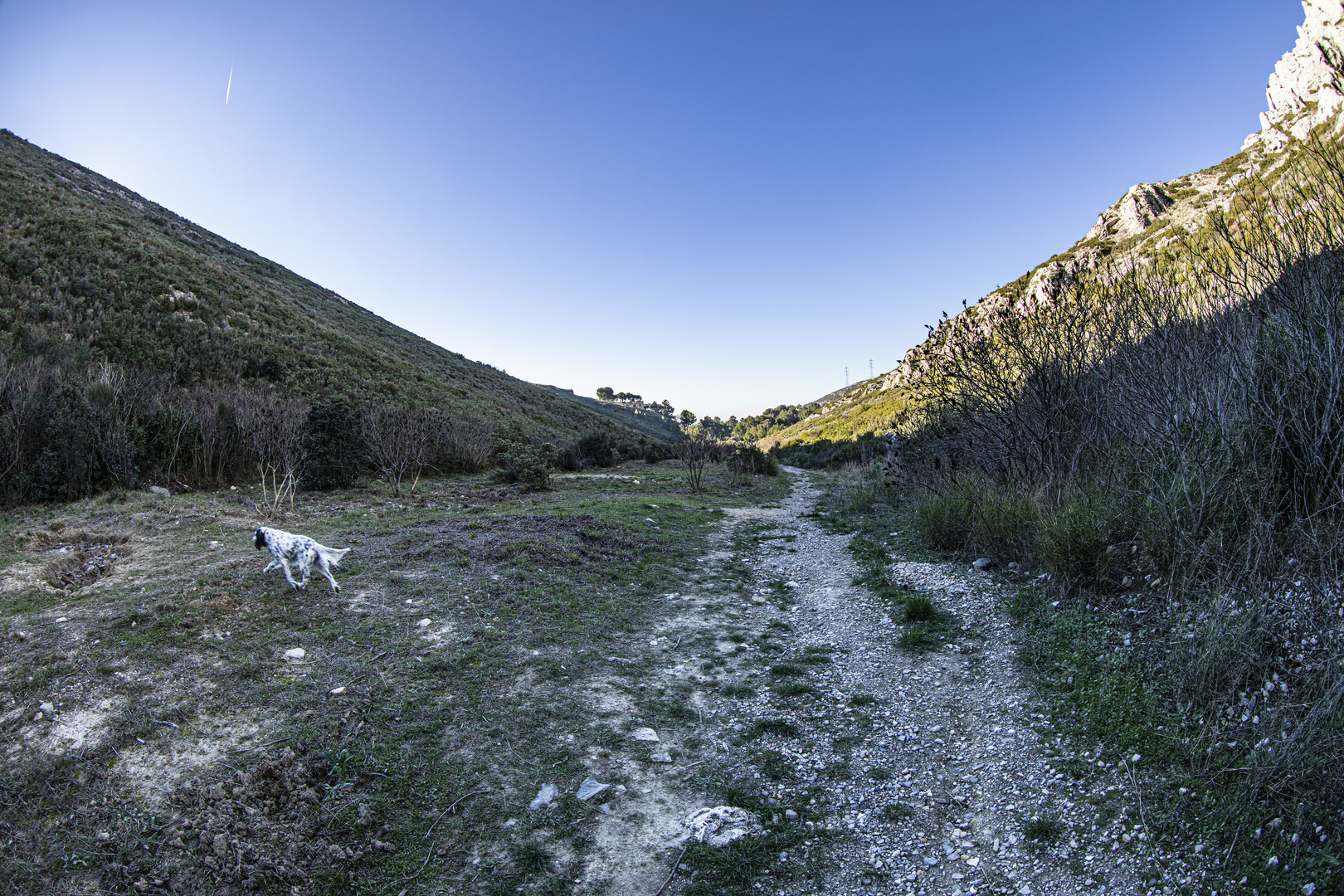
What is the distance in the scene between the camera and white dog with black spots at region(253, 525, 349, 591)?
20.7 ft

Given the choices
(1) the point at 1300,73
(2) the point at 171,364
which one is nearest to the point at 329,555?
(2) the point at 171,364

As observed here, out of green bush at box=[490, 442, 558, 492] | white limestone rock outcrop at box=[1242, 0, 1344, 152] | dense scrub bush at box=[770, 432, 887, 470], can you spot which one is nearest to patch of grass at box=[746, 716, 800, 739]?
green bush at box=[490, 442, 558, 492]

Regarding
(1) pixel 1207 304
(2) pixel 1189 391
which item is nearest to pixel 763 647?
(2) pixel 1189 391

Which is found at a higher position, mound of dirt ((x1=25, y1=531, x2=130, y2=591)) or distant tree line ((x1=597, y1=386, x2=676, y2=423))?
distant tree line ((x1=597, y1=386, x2=676, y2=423))

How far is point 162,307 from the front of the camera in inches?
954

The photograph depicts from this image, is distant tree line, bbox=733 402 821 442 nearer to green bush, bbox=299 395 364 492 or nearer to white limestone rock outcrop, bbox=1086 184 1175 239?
white limestone rock outcrop, bbox=1086 184 1175 239

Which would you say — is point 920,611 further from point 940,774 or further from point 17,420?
point 17,420

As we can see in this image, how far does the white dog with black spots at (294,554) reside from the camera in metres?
6.30

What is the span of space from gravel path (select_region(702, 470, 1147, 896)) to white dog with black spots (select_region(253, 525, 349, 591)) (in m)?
4.95

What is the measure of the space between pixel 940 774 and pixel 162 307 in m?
32.9

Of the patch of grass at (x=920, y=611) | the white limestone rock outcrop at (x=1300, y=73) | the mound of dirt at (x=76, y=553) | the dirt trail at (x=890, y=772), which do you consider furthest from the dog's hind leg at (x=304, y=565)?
the white limestone rock outcrop at (x=1300, y=73)

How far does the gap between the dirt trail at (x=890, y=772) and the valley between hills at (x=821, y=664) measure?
1.0 inches

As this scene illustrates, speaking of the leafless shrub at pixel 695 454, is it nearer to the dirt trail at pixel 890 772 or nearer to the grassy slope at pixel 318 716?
the grassy slope at pixel 318 716

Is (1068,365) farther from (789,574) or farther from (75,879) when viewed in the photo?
(75,879)
